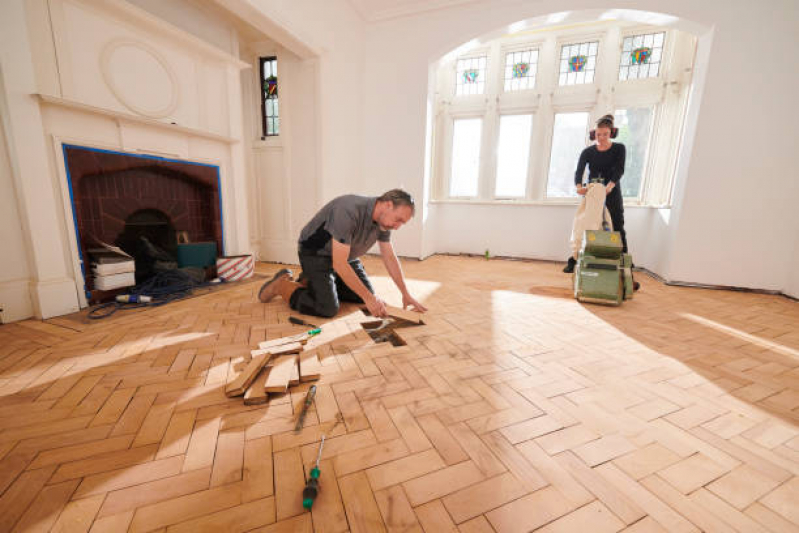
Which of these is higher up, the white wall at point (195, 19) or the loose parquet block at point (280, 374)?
the white wall at point (195, 19)

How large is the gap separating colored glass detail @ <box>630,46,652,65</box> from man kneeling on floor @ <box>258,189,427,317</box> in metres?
5.07

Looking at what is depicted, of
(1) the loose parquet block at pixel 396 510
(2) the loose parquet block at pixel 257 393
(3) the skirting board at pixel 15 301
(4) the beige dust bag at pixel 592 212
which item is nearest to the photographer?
(1) the loose parquet block at pixel 396 510

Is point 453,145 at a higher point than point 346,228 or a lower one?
higher

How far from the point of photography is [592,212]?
3.36 m

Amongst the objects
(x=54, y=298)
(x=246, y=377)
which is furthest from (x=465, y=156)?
(x=54, y=298)

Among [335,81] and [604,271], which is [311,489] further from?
[335,81]

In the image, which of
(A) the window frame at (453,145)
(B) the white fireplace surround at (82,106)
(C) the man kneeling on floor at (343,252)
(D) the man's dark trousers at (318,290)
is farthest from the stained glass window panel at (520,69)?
(D) the man's dark trousers at (318,290)

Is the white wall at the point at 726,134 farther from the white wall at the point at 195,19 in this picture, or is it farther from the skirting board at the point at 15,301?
the skirting board at the point at 15,301

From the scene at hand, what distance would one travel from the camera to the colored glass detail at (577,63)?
193 inches

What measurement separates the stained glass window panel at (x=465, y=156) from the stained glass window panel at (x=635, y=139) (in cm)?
212

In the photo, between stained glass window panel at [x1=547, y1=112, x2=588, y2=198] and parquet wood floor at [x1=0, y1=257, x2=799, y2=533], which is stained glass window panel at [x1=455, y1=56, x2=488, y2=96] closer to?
stained glass window panel at [x1=547, y1=112, x2=588, y2=198]

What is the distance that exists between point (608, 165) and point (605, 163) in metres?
0.04

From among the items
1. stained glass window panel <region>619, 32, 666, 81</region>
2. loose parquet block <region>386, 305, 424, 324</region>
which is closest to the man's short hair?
loose parquet block <region>386, 305, 424, 324</region>

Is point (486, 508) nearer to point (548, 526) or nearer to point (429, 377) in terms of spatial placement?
point (548, 526)
